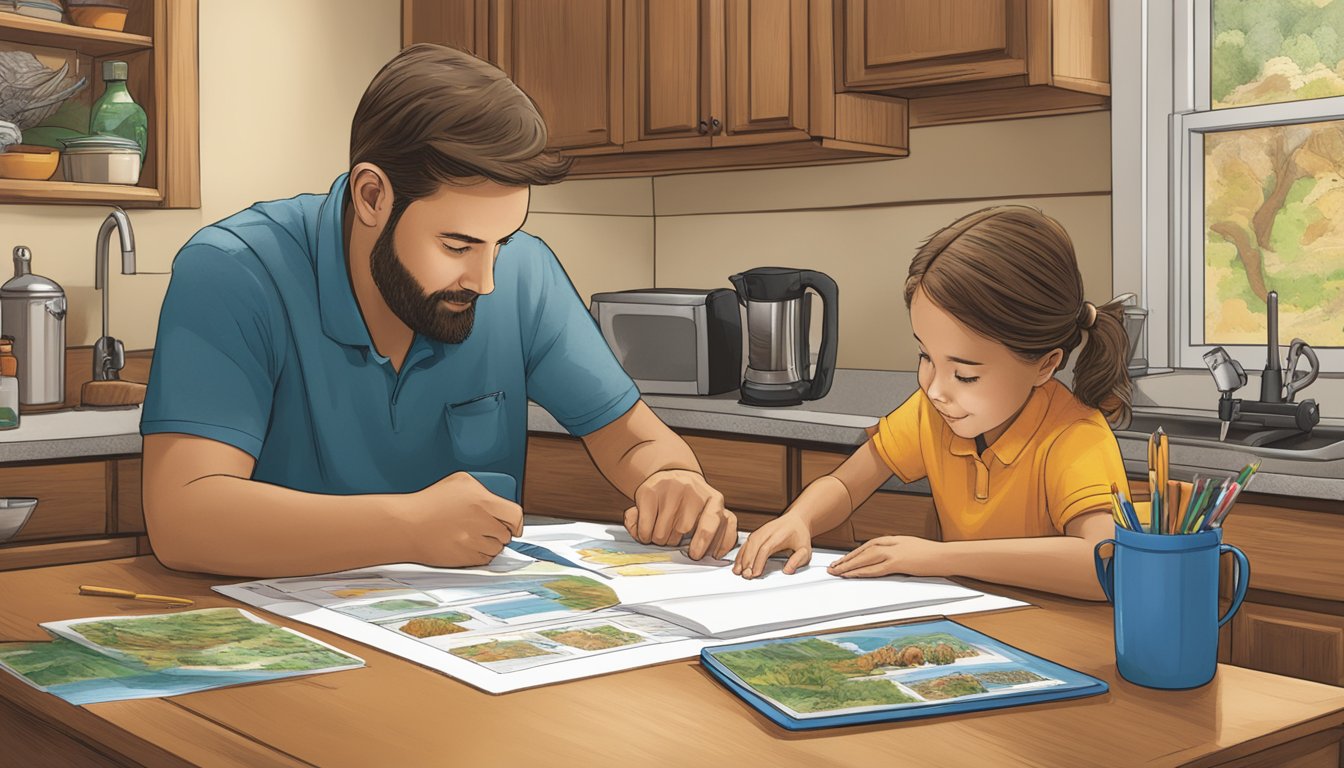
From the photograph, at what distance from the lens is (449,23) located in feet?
11.5

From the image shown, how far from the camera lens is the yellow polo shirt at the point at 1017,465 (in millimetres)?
1425

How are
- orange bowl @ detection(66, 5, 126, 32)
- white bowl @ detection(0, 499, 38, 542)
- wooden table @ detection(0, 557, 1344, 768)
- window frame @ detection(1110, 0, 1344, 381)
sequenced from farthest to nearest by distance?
1. orange bowl @ detection(66, 5, 126, 32)
2. window frame @ detection(1110, 0, 1344, 381)
3. white bowl @ detection(0, 499, 38, 542)
4. wooden table @ detection(0, 557, 1344, 768)

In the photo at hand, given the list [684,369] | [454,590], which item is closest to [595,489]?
[684,369]

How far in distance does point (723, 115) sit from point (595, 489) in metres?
0.94

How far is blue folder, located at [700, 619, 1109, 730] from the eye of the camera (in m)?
0.85

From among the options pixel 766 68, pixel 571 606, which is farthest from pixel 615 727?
pixel 766 68

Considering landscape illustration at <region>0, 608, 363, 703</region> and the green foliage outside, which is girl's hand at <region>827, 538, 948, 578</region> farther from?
the green foliage outside

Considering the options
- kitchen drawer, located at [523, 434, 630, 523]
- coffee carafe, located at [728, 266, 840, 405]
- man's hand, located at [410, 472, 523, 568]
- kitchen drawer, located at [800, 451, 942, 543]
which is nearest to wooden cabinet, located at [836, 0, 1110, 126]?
coffee carafe, located at [728, 266, 840, 405]

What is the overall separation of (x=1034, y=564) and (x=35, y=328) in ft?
7.12

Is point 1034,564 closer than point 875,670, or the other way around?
point 875,670

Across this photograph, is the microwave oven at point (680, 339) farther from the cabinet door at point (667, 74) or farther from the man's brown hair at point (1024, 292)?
the man's brown hair at point (1024, 292)

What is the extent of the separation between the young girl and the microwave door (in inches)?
52.4

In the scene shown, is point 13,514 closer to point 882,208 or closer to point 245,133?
point 245,133

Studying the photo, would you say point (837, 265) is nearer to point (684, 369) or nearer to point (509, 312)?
point (684, 369)
